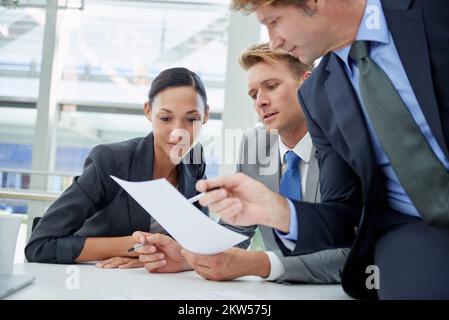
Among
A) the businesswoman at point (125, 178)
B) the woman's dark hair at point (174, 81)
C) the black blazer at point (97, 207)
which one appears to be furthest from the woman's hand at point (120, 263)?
the woman's dark hair at point (174, 81)

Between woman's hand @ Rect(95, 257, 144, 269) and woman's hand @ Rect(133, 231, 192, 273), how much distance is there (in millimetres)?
77

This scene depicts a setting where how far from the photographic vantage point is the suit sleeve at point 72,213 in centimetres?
145

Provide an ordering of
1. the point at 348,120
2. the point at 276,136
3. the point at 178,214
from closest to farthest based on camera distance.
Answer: the point at 178,214 < the point at 348,120 < the point at 276,136

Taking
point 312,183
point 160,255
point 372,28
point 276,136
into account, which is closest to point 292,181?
point 312,183

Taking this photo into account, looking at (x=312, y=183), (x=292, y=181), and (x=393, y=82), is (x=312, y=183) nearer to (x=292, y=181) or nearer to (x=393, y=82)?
(x=292, y=181)

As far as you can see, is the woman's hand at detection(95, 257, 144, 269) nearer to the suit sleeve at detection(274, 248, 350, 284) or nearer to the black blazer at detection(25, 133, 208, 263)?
the black blazer at detection(25, 133, 208, 263)

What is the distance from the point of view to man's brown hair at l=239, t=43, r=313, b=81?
1744mm

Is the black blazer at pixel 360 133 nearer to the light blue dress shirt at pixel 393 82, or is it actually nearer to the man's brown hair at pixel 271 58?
the light blue dress shirt at pixel 393 82

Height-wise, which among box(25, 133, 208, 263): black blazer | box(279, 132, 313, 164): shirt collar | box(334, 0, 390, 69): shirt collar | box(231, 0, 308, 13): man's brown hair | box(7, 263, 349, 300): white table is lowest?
box(7, 263, 349, 300): white table

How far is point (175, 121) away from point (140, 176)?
0.89 ft

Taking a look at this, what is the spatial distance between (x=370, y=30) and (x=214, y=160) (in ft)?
8.08

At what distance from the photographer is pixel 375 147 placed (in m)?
1.05

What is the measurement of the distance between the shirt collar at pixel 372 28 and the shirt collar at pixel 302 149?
1.70 ft

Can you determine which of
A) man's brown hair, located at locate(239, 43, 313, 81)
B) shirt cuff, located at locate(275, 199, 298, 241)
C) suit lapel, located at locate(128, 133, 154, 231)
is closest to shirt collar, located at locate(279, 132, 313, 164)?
man's brown hair, located at locate(239, 43, 313, 81)
